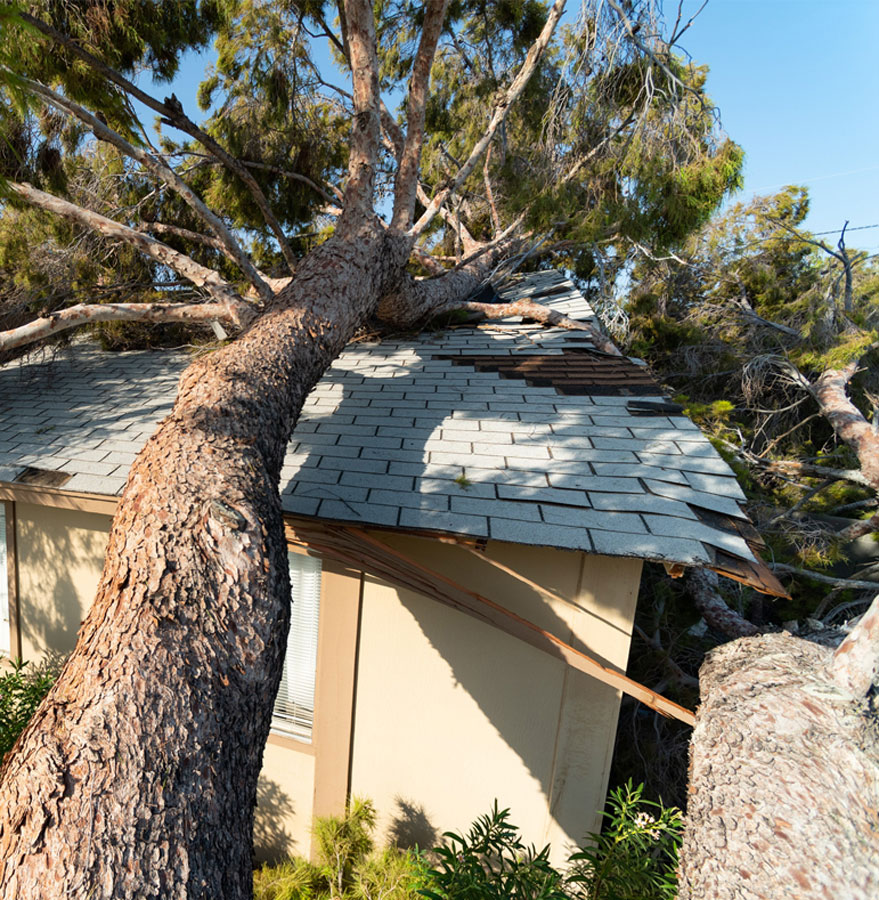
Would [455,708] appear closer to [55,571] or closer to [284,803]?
[284,803]

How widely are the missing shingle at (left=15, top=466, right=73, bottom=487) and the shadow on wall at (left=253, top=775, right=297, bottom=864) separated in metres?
2.85

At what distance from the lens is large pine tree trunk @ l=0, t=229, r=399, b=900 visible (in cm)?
113

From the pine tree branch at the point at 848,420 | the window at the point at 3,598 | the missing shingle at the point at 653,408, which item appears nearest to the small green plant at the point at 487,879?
the missing shingle at the point at 653,408

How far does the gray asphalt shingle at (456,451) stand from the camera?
9.09 feet

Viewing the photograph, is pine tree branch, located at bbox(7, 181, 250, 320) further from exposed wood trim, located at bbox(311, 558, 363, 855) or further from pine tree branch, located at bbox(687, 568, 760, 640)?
pine tree branch, located at bbox(687, 568, 760, 640)

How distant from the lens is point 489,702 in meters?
3.40

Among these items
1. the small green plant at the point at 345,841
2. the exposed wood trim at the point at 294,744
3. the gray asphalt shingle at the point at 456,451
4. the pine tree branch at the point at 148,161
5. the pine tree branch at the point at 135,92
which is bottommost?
the small green plant at the point at 345,841

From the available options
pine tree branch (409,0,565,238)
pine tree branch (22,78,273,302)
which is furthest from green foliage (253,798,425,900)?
pine tree branch (409,0,565,238)

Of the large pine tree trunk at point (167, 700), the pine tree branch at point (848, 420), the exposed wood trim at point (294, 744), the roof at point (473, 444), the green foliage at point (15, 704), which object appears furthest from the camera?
the pine tree branch at point (848, 420)

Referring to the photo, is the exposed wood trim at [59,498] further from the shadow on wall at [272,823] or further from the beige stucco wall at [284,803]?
the shadow on wall at [272,823]

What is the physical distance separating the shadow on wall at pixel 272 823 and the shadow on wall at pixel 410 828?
93 cm

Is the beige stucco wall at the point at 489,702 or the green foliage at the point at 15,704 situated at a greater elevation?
the beige stucco wall at the point at 489,702

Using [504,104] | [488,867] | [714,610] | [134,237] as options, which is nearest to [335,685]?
[488,867]

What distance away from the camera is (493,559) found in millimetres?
3258
